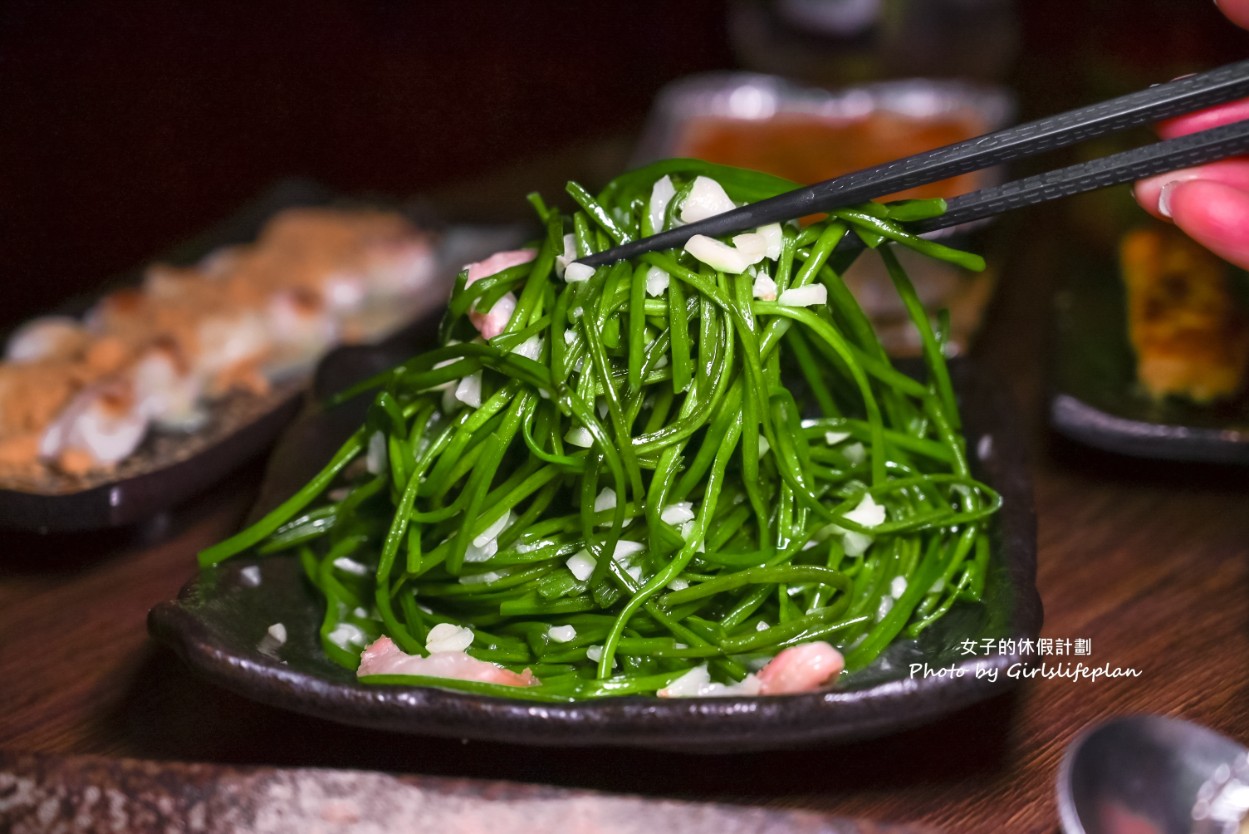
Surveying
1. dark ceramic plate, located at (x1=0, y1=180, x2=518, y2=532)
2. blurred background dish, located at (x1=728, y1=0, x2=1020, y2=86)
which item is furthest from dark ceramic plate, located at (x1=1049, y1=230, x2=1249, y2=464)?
blurred background dish, located at (x1=728, y1=0, x2=1020, y2=86)

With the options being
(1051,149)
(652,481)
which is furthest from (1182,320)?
(652,481)

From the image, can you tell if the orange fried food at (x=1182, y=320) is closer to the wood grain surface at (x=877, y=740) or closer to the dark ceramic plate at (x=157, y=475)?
the wood grain surface at (x=877, y=740)

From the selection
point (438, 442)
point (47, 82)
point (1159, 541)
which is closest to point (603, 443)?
point (438, 442)

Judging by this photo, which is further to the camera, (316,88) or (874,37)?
(316,88)

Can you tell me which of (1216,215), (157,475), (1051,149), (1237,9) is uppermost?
(1237,9)

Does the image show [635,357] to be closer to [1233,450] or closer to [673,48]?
[1233,450]

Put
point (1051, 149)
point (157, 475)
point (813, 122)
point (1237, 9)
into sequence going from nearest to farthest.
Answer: point (1051, 149) → point (1237, 9) → point (157, 475) → point (813, 122)

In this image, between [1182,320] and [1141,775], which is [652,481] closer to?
[1141,775]
